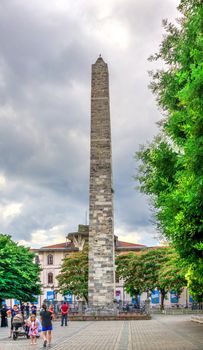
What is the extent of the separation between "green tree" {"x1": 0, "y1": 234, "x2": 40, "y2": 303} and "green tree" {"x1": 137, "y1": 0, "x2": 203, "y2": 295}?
27665mm

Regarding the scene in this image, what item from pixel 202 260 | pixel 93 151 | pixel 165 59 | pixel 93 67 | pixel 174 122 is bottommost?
pixel 202 260

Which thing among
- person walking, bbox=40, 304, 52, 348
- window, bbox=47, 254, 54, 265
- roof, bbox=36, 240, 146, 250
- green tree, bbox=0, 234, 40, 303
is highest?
roof, bbox=36, 240, 146, 250

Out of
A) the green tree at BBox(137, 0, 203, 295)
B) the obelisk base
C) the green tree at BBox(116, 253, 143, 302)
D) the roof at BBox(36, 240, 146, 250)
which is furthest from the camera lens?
the roof at BBox(36, 240, 146, 250)

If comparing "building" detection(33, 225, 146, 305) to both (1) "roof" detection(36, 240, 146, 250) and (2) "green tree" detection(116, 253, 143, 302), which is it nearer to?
(1) "roof" detection(36, 240, 146, 250)

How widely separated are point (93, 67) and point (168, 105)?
88.9 ft

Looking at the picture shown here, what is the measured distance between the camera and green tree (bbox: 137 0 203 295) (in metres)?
11.6

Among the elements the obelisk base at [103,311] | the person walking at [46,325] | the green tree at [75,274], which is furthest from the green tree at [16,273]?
the person walking at [46,325]

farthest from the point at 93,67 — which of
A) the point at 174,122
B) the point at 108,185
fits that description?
the point at 174,122

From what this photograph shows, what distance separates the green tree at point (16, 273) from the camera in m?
44.5

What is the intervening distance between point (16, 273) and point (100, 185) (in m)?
10.9

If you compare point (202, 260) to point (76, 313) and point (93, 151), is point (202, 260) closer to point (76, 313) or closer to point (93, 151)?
point (93, 151)

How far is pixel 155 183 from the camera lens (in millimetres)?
16578

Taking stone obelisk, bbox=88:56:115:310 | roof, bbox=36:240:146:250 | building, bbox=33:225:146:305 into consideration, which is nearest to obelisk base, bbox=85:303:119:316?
stone obelisk, bbox=88:56:115:310

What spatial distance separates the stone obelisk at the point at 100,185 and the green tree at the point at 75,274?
15.9m
